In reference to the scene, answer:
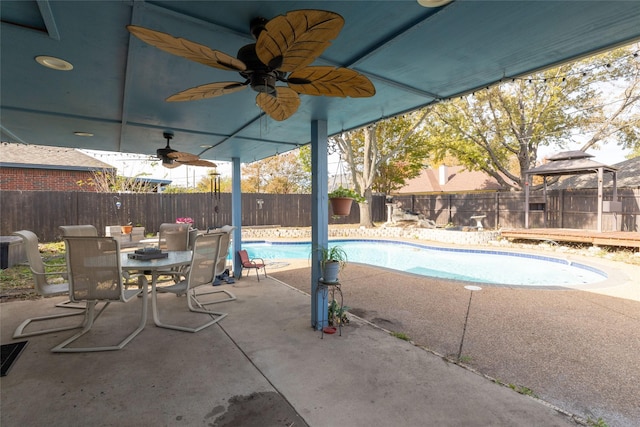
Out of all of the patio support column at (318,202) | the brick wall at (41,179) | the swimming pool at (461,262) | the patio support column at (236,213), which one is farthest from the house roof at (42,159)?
the patio support column at (318,202)

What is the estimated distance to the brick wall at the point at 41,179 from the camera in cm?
1130

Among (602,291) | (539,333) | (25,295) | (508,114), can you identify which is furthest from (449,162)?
(25,295)

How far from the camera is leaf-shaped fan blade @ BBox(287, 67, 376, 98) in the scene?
1.76 m

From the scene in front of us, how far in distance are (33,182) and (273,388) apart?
1442cm

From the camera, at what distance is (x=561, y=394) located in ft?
7.14

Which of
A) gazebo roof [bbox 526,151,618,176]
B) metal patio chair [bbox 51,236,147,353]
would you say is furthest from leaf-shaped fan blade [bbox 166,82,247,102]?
gazebo roof [bbox 526,151,618,176]

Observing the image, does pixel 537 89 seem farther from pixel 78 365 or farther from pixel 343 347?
pixel 78 365

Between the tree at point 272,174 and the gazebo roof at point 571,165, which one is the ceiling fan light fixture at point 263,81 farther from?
the tree at point 272,174

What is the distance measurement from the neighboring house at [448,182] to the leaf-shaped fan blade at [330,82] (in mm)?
21790

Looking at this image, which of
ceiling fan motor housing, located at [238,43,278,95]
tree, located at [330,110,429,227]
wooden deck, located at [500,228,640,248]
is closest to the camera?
ceiling fan motor housing, located at [238,43,278,95]

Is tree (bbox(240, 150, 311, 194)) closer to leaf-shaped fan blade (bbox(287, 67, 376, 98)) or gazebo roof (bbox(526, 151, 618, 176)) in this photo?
gazebo roof (bbox(526, 151, 618, 176))

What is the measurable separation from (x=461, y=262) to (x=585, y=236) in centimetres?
343

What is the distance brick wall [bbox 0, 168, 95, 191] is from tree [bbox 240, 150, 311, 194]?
1158 cm

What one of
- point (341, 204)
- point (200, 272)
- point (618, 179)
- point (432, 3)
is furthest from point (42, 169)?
point (618, 179)
